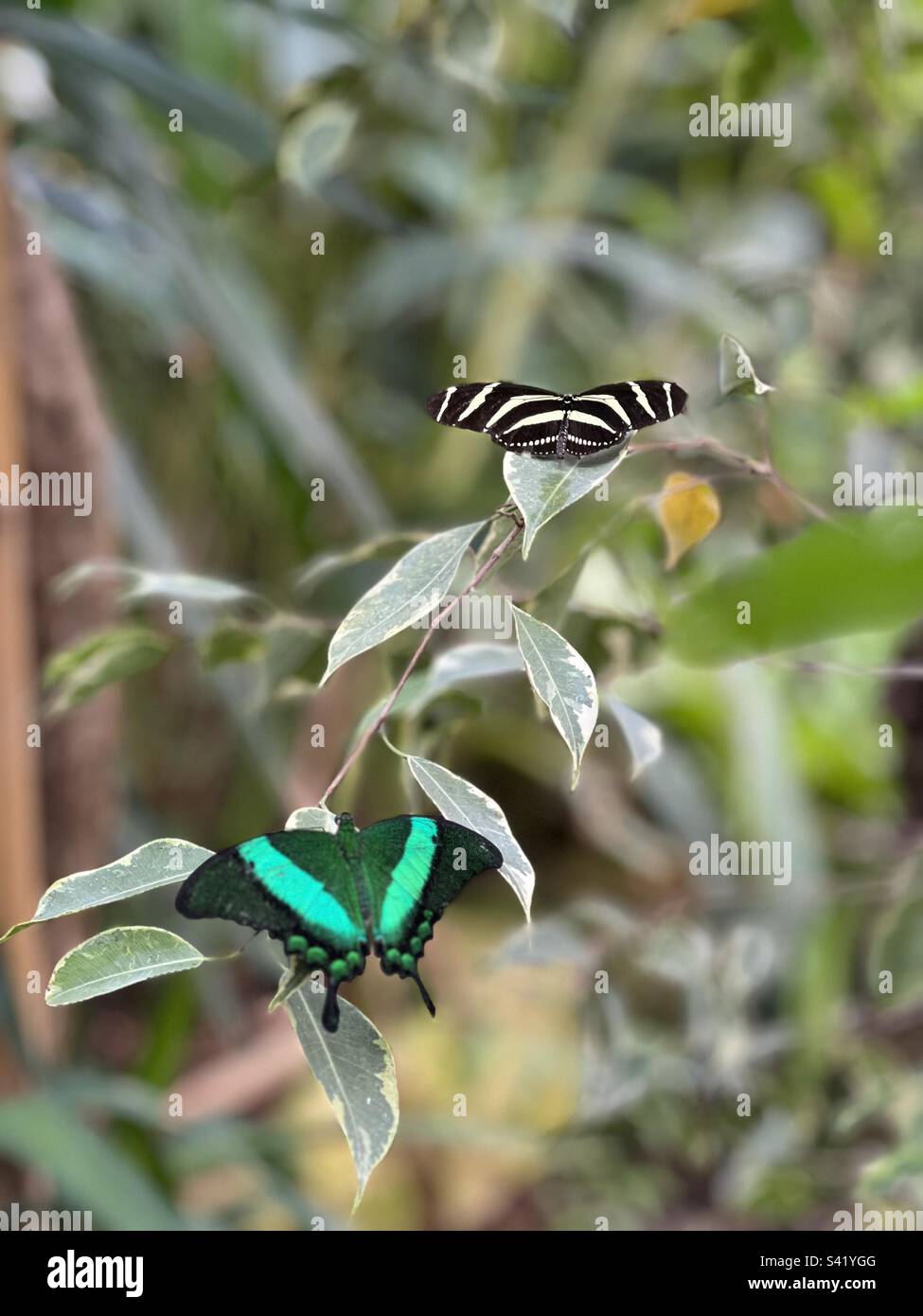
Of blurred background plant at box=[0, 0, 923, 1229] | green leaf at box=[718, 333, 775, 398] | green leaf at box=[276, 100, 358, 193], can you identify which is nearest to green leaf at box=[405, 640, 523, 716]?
blurred background plant at box=[0, 0, 923, 1229]

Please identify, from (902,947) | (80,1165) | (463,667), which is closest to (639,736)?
(463,667)

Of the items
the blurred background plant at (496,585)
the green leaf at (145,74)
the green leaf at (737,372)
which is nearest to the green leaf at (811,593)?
the blurred background plant at (496,585)

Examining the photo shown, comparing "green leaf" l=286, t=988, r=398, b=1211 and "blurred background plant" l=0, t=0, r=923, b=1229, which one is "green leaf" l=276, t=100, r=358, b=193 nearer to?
"blurred background plant" l=0, t=0, r=923, b=1229

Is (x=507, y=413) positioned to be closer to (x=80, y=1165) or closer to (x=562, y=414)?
(x=562, y=414)

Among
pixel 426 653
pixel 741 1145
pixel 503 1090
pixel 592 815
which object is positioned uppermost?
pixel 426 653

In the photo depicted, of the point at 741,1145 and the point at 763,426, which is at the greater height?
the point at 763,426

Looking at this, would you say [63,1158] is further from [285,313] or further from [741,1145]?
[285,313]
